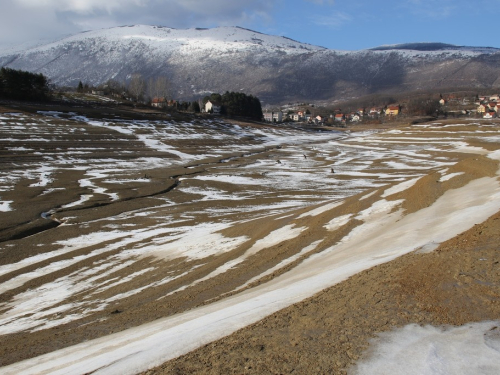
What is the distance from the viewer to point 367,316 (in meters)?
7.98

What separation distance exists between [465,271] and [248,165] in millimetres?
61542

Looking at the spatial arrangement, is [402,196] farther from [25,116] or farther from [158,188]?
[25,116]

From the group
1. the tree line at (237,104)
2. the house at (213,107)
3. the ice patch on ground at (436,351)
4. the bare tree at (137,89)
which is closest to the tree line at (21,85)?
the bare tree at (137,89)

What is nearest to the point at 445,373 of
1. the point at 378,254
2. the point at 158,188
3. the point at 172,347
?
the point at 172,347

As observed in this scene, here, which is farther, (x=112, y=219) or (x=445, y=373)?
(x=112, y=219)

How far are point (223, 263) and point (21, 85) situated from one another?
129m

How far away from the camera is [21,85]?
12388 cm

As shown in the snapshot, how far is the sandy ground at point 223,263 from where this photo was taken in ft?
24.9

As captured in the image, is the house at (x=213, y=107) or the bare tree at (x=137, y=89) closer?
the bare tree at (x=137, y=89)

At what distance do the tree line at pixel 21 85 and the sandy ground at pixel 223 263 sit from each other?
76088 mm

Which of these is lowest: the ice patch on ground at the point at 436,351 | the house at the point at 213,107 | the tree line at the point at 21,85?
the ice patch on ground at the point at 436,351

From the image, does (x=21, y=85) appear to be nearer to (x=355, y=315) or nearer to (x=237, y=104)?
(x=237, y=104)

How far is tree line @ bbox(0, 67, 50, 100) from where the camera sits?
394 feet

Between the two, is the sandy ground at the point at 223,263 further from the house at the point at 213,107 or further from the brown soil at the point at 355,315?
the house at the point at 213,107
